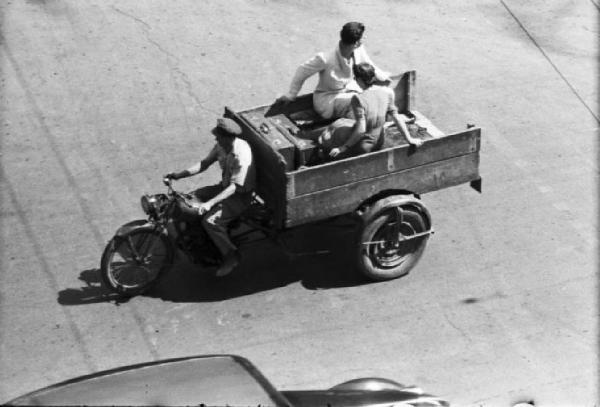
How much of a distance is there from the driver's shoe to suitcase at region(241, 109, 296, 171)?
98 centimetres

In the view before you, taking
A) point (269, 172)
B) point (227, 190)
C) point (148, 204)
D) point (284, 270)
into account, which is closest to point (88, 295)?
point (148, 204)

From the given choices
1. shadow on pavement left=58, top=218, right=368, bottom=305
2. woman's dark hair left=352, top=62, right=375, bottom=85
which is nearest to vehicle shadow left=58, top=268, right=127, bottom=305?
shadow on pavement left=58, top=218, right=368, bottom=305

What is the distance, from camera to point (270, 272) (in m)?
11.1

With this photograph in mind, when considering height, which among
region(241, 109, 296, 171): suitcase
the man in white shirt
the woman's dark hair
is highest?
the woman's dark hair

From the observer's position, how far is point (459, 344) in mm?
10195

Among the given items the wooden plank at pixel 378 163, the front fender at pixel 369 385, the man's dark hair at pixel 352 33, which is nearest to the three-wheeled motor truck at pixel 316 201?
the wooden plank at pixel 378 163

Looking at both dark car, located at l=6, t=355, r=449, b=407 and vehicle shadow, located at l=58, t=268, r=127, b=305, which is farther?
vehicle shadow, located at l=58, t=268, r=127, b=305

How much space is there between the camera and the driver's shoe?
10641 millimetres

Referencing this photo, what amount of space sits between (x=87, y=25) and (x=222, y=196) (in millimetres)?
5666

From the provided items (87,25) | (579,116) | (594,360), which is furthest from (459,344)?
(87,25)

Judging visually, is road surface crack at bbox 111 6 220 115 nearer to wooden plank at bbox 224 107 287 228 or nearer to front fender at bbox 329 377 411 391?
wooden plank at bbox 224 107 287 228

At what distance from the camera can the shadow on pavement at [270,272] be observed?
10.7 meters

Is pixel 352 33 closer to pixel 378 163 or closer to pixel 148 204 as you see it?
pixel 378 163

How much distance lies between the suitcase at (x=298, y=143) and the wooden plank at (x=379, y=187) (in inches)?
21.2
